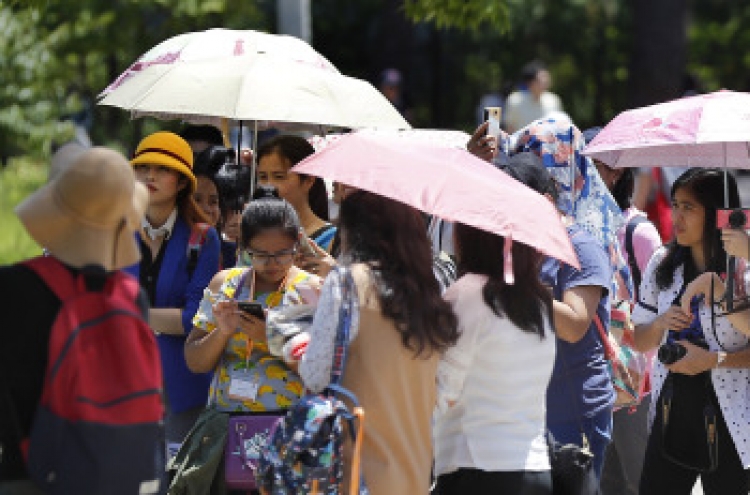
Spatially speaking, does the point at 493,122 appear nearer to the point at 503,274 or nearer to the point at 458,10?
the point at 503,274

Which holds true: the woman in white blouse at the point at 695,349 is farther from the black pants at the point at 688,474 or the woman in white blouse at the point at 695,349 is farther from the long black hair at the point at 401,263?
the long black hair at the point at 401,263

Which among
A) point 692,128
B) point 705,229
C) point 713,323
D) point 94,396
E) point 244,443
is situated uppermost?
point 692,128

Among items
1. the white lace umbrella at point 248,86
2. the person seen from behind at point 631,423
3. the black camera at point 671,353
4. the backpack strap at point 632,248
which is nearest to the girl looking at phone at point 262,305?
the white lace umbrella at point 248,86

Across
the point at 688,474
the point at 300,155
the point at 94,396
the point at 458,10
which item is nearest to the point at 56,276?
the point at 94,396

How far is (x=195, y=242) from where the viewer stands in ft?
20.4

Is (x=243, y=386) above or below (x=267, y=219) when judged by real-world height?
below

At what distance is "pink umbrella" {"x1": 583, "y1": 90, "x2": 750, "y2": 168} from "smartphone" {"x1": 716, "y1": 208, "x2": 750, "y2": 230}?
0.27 m

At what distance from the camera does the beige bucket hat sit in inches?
169

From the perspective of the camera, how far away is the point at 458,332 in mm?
4852

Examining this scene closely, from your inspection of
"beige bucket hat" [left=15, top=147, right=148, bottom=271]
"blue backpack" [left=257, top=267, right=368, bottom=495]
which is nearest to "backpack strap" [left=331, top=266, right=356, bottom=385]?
"blue backpack" [left=257, top=267, right=368, bottom=495]

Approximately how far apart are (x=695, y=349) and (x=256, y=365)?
1.81 m

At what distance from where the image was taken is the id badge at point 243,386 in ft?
18.0

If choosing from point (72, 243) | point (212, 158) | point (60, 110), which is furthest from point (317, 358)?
point (60, 110)

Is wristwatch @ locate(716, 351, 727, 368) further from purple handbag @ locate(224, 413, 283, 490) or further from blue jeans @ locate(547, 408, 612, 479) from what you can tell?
purple handbag @ locate(224, 413, 283, 490)
